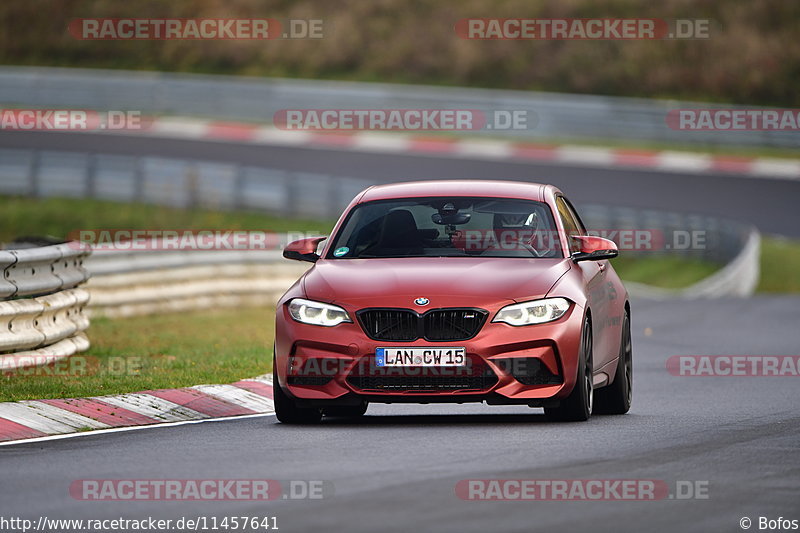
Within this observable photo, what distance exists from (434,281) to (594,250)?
144cm

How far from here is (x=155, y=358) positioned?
15.2m

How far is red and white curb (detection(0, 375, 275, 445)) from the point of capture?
10.8 metres

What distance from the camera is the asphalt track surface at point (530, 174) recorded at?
38469mm

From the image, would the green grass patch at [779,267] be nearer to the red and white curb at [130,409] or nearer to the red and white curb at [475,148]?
the red and white curb at [475,148]

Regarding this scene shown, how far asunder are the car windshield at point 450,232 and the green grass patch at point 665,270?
2064 centimetres

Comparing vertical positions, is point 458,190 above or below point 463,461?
above

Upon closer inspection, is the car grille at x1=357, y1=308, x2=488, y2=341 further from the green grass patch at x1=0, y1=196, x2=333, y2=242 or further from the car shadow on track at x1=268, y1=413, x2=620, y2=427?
the green grass patch at x1=0, y1=196, x2=333, y2=242

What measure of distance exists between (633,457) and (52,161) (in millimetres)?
26619

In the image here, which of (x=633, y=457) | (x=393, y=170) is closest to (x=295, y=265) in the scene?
(x=633, y=457)

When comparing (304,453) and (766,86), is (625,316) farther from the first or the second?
(766,86)
